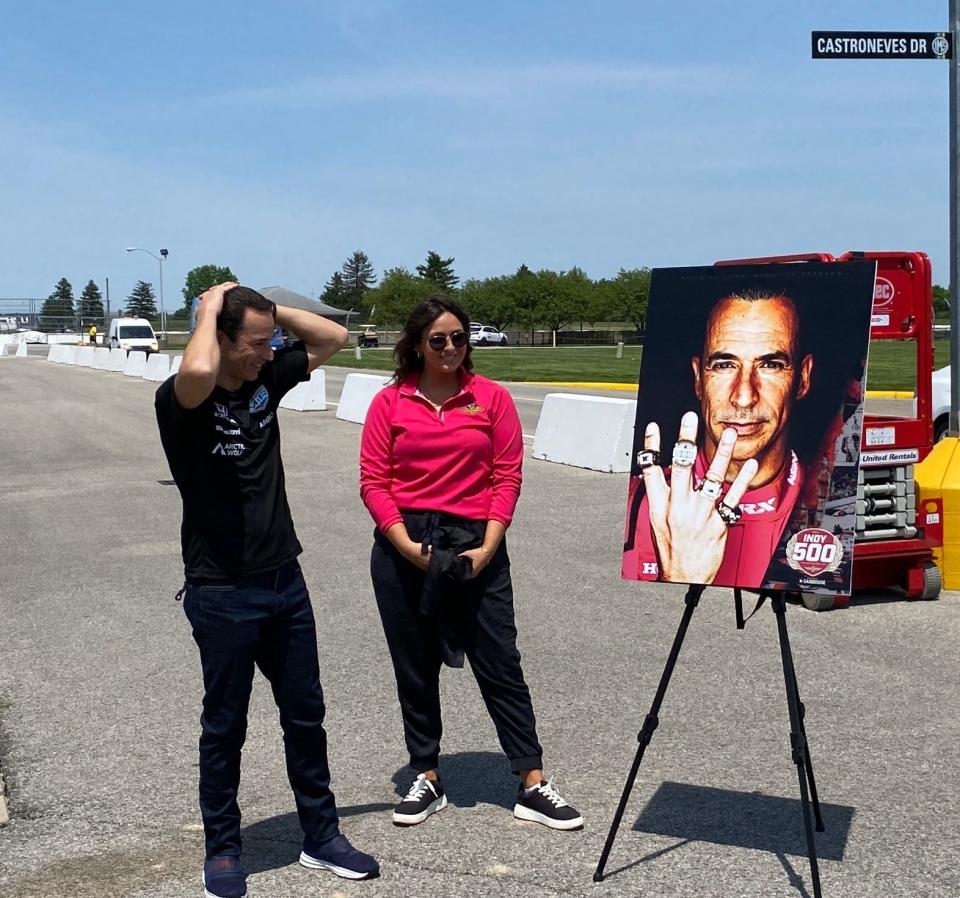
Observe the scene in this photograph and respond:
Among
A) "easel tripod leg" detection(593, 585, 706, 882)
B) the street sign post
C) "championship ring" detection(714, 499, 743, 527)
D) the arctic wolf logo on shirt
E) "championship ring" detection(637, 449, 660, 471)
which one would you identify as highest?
the street sign post

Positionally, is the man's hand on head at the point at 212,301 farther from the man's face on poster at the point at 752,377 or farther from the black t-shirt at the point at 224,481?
the man's face on poster at the point at 752,377

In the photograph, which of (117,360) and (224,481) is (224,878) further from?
(117,360)

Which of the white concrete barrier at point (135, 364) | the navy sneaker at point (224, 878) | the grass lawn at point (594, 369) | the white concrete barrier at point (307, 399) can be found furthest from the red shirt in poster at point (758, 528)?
the white concrete barrier at point (135, 364)

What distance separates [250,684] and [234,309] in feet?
3.97

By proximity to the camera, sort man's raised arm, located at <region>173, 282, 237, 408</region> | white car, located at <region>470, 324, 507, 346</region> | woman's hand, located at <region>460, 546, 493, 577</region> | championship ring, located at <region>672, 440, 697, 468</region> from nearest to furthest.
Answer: man's raised arm, located at <region>173, 282, 237, 408</region> → championship ring, located at <region>672, 440, 697, 468</region> → woman's hand, located at <region>460, 546, 493, 577</region> → white car, located at <region>470, 324, 507, 346</region>

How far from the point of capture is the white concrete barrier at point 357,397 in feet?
70.8

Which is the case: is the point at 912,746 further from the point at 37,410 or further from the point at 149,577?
the point at 37,410

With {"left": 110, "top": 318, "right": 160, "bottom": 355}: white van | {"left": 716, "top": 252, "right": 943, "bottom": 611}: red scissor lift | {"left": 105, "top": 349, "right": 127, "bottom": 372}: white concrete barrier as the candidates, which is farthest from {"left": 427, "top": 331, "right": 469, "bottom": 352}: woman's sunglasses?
{"left": 110, "top": 318, "right": 160, "bottom": 355}: white van

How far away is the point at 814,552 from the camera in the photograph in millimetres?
4176

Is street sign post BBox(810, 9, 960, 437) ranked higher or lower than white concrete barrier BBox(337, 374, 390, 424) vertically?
higher

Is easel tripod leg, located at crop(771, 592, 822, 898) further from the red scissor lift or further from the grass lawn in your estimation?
the grass lawn

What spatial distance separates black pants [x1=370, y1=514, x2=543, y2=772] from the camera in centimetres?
466

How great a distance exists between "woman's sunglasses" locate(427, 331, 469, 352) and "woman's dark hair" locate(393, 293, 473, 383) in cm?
3

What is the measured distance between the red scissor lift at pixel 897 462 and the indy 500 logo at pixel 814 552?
383cm
